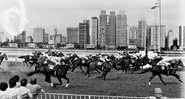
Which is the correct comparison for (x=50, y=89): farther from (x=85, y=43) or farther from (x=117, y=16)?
(x=85, y=43)

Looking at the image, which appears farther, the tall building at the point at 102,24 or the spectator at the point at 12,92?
the tall building at the point at 102,24

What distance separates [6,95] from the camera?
6.91 meters

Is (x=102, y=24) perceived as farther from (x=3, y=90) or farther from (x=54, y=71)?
(x=3, y=90)

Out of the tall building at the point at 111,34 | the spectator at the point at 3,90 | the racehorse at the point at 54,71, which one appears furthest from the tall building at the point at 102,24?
the spectator at the point at 3,90

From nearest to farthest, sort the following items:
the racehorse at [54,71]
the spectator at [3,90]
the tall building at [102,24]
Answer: the spectator at [3,90], the racehorse at [54,71], the tall building at [102,24]

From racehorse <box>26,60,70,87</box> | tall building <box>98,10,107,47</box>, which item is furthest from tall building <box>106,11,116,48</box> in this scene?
racehorse <box>26,60,70,87</box>

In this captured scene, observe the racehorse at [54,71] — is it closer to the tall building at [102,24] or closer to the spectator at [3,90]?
the spectator at [3,90]

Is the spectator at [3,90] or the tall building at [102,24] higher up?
the tall building at [102,24]

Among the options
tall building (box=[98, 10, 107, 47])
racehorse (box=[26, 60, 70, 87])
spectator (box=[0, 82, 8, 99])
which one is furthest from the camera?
tall building (box=[98, 10, 107, 47])

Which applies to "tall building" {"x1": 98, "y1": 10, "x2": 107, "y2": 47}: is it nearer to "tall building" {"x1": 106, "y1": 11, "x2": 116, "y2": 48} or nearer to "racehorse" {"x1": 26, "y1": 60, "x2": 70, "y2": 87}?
"tall building" {"x1": 106, "y1": 11, "x2": 116, "y2": 48}

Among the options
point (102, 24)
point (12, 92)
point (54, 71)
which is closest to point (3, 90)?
point (12, 92)

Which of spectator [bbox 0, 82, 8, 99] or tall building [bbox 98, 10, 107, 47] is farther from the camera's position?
tall building [bbox 98, 10, 107, 47]

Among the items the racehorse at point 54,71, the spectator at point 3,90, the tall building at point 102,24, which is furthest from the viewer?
the tall building at point 102,24

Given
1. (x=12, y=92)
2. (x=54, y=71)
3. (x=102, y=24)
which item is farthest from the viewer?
(x=102, y=24)
